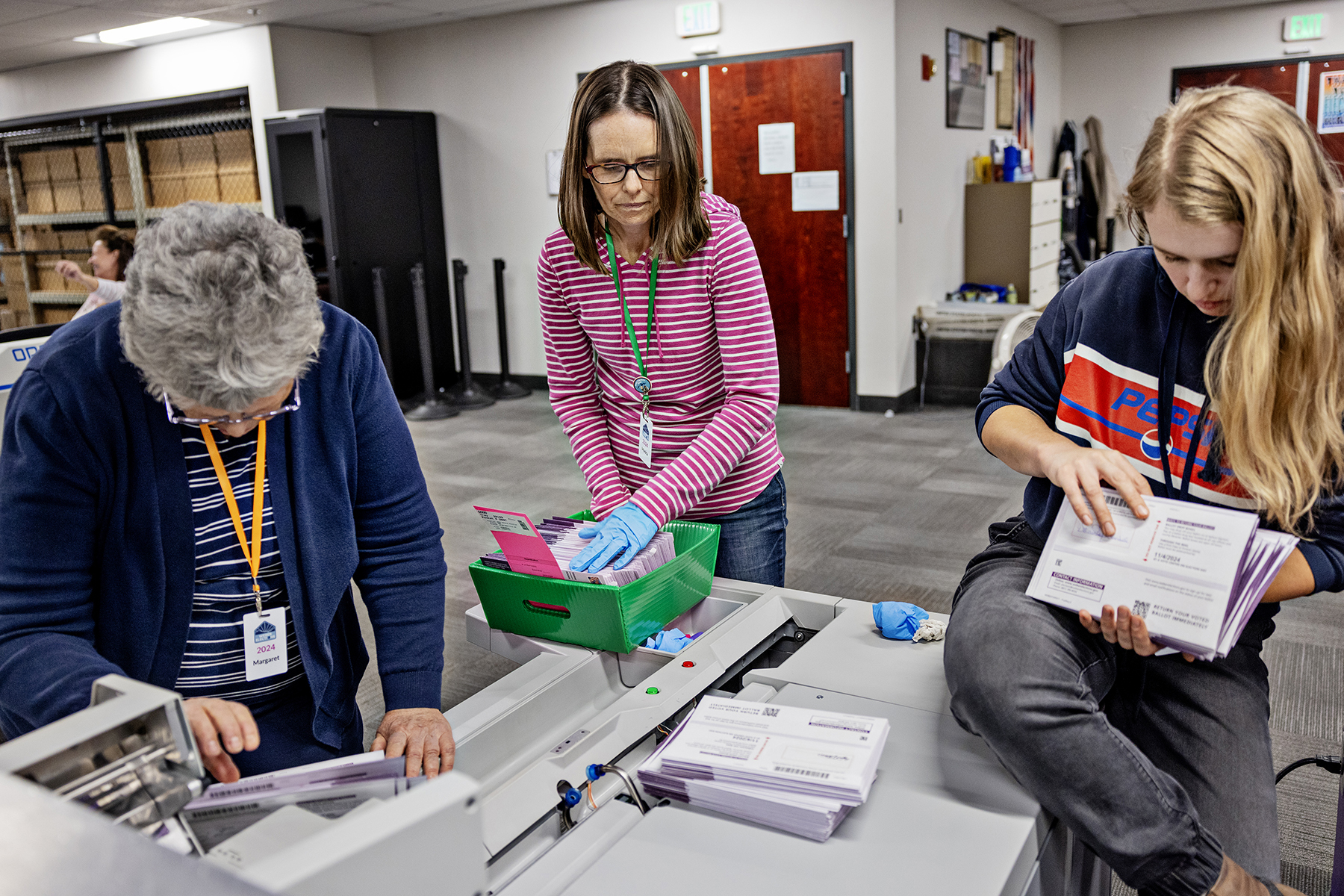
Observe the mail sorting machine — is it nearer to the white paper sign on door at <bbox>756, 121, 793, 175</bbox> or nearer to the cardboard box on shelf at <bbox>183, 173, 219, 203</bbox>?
the white paper sign on door at <bbox>756, 121, 793, 175</bbox>

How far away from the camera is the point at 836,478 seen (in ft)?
15.3

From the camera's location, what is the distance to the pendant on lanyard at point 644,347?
177 cm

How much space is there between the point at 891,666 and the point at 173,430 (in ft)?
3.19

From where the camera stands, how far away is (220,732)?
40.4 inches

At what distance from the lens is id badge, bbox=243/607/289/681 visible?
49.7 inches

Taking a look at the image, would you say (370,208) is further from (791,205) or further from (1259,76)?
(1259,76)

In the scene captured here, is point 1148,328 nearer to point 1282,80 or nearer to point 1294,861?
point 1294,861

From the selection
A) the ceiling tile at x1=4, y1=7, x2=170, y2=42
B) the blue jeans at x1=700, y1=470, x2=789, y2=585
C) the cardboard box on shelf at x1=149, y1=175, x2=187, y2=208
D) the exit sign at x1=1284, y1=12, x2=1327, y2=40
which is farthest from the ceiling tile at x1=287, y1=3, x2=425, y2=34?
the exit sign at x1=1284, y1=12, x2=1327, y2=40

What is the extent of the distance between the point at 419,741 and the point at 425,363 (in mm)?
5568

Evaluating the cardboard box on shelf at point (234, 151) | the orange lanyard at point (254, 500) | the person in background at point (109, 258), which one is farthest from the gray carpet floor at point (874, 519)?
the cardboard box on shelf at point (234, 151)

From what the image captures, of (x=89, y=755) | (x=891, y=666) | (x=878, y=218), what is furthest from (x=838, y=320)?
(x=89, y=755)

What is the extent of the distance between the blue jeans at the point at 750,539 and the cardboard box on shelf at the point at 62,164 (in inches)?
300

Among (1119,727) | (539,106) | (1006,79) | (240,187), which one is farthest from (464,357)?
(1119,727)

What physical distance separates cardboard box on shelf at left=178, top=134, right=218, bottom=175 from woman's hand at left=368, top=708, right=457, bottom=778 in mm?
6658
